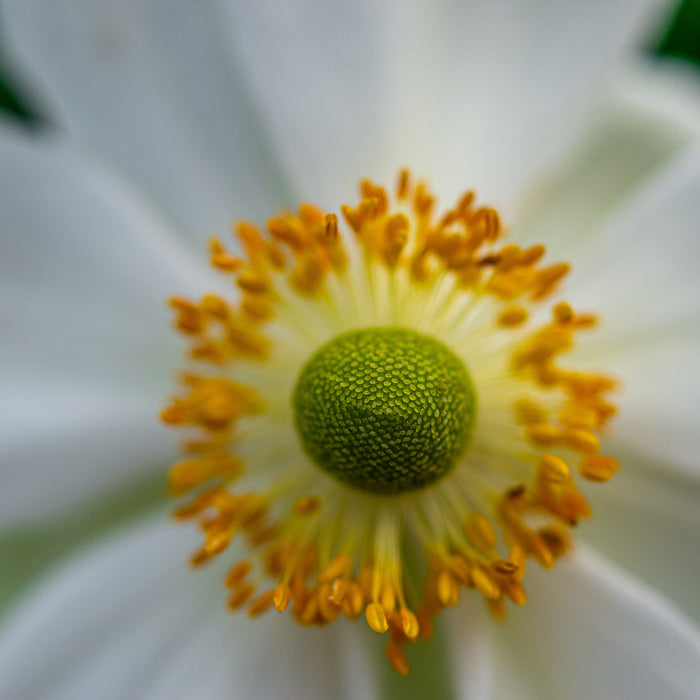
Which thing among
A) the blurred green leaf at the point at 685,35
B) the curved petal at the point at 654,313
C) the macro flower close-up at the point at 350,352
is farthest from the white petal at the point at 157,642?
the blurred green leaf at the point at 685,35

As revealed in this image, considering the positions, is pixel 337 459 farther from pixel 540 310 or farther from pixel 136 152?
pixel 136 152

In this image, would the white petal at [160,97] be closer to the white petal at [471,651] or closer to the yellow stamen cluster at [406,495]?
the yellow stamen cluster at [406,495]

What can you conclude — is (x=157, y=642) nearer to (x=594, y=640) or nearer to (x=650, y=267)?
(x=594, y=640)

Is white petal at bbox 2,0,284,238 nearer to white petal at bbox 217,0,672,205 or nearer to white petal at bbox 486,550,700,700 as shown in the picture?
white petal at bbox 217,0,672,205

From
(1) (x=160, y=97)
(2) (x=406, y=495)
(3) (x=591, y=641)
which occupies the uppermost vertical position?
(1) (x=160, y=97)

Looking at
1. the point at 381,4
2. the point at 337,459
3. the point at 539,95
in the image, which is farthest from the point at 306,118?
the point at 337,459

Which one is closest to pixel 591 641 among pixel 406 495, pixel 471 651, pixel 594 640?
pixel 594 640

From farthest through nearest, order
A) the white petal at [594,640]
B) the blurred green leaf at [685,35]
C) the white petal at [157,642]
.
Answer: the blurred green leaf at [685,35] → the white petal at [157,642] → the white petal at [594,640]
